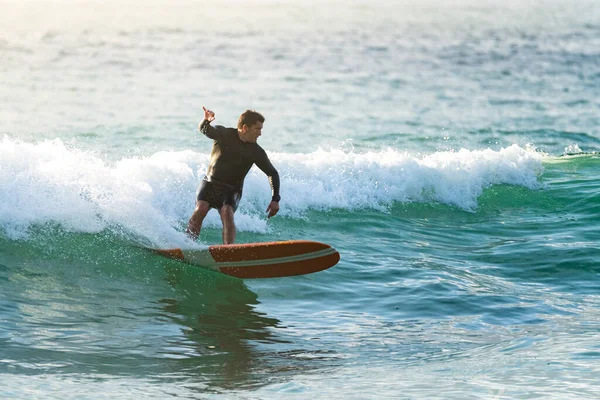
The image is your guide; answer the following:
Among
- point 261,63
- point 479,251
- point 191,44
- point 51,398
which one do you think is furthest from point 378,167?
point 191,44

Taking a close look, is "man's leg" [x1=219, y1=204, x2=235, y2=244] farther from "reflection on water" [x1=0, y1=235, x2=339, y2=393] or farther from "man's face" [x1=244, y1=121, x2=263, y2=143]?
"man's face" [x1=244, y1=121, x2=263, y2=143]

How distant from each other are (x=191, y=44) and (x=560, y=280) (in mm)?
41682

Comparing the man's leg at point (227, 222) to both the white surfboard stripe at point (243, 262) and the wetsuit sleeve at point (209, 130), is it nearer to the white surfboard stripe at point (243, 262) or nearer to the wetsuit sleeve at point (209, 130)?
the white surfboard stripe at point (243, 262)

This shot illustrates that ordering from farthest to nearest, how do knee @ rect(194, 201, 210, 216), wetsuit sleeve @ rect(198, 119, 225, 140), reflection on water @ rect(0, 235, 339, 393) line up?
knee @ rect(194, 201, 210, 216), wetsuit sleeve @ rect(198, 119, 225, 140), reflection on water @ rect(0, 235, 339, 393)

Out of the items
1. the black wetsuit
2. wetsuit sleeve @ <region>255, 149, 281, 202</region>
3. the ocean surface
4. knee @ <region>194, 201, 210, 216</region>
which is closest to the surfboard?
the ocean surface

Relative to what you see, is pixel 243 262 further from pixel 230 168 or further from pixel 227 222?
pixel 230 168

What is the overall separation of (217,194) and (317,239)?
13.1 ft

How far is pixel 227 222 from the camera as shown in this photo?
11055 mm

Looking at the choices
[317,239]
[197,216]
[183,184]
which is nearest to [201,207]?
[197,216]

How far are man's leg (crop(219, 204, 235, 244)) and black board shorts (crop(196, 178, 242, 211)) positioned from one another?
0.21ft

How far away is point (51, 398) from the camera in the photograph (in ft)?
24.8

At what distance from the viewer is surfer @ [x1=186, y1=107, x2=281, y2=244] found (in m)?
10.9

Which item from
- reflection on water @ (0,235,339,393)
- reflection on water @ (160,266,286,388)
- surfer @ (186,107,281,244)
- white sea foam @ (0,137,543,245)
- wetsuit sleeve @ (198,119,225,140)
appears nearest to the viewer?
reflection on water @ (0,235,339,393)

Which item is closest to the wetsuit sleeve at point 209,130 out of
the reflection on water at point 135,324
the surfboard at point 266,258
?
the surfboard at point 266,258
